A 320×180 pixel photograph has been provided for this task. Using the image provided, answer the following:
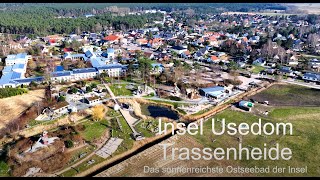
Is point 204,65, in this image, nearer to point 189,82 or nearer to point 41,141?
→ point 189,82

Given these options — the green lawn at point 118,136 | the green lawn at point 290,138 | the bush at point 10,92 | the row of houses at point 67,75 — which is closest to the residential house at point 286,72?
the green lawn at point 290,138

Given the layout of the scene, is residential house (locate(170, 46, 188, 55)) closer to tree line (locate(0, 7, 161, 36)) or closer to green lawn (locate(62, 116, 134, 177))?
tree line (locate(0, 7, 161, 36))

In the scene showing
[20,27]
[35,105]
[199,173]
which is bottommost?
[199,173]

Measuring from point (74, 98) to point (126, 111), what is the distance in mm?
2133

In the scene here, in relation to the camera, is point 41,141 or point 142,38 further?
point 142,38

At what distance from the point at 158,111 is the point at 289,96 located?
5.05 metres

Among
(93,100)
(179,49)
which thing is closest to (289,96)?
(93,100)

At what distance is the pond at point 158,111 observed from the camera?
367 inches

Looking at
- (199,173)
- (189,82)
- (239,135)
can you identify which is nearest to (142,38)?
(189,82)

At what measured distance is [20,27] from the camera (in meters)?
22.9

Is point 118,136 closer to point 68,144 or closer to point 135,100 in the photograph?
point 68,144

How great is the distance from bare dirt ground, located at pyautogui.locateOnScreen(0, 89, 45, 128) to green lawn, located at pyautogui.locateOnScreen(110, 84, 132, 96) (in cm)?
252

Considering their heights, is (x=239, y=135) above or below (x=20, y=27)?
below

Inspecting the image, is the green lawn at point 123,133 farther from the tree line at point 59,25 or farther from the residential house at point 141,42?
the tree line at point 59,25
